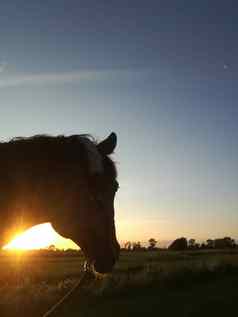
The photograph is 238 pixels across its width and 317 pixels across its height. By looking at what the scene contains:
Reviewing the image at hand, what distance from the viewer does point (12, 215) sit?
275 cm

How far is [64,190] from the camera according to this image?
9.58 ft

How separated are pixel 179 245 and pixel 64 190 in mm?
108565

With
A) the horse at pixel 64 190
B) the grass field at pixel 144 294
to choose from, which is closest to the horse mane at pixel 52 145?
the horse at pixel 64 190

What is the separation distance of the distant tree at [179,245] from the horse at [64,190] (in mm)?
103613

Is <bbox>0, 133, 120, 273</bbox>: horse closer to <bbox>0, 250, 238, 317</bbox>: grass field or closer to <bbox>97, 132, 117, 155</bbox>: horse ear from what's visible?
<bbox>97, 132, 117, 155</bbox>: horse ear

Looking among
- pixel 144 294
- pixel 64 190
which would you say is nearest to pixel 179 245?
pixel 144 294

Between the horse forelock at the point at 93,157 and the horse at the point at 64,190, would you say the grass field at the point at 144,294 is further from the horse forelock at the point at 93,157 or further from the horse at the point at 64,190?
the horse forelock at the point at 93,157

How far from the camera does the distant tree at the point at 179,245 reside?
106412 mm

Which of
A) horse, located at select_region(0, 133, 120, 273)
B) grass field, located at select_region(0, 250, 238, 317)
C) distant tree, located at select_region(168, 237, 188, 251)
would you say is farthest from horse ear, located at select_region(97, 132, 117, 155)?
distant tree, located at select_region(168, 237, 188, 251)

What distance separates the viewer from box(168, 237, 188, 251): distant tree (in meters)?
106

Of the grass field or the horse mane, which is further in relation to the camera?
the grass field

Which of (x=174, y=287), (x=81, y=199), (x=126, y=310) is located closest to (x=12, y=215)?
(x=81, y=199)

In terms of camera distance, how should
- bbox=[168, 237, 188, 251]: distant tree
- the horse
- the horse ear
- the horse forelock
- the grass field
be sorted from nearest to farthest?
the horse
the horse forelock
the horse ear
the grass field
bbox=[168, 237, 188, 251]: distant tree

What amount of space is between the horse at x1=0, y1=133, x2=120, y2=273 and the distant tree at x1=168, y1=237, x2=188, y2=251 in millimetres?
103613
